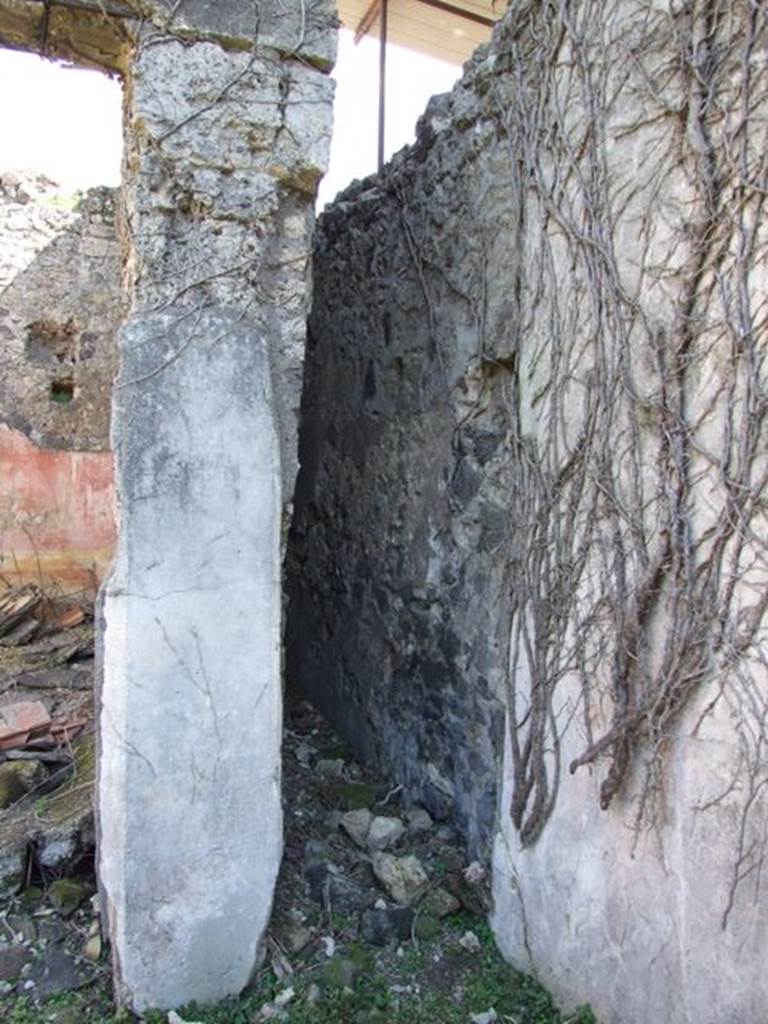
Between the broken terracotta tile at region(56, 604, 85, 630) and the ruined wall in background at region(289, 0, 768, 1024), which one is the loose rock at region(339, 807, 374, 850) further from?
the broken terracotta tile at region(56, 604, 85, 630)

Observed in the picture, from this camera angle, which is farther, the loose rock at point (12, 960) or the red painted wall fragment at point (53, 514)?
the red painted wall fragment at point (53, 514)

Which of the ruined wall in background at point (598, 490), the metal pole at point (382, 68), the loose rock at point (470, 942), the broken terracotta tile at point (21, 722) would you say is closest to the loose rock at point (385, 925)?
the loose rock at point (470, 942)

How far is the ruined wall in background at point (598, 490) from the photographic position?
77.4 inches

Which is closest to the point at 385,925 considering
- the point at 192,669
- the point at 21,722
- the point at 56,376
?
the point at 192,669

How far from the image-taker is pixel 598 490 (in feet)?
7.73

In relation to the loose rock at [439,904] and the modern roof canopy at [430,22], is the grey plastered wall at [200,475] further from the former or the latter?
the modern roof canopy at [430,22]

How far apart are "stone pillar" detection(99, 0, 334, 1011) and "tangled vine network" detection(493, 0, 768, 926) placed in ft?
2.52

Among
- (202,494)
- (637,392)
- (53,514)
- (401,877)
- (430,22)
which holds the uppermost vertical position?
(430,22)

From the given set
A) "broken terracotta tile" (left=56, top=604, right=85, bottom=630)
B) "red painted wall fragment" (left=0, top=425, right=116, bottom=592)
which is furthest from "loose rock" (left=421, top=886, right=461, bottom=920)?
"red painted wall fragment" (left=0, top=425, right=116, bottom=592)

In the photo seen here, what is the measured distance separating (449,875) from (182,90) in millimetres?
2742

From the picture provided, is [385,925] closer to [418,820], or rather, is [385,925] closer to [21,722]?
[418,820]

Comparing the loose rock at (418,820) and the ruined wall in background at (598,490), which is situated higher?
the ruined wall in background at (598,490)

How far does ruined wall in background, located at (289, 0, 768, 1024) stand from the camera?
1.97 metres

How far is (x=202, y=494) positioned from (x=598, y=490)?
3.74ft
